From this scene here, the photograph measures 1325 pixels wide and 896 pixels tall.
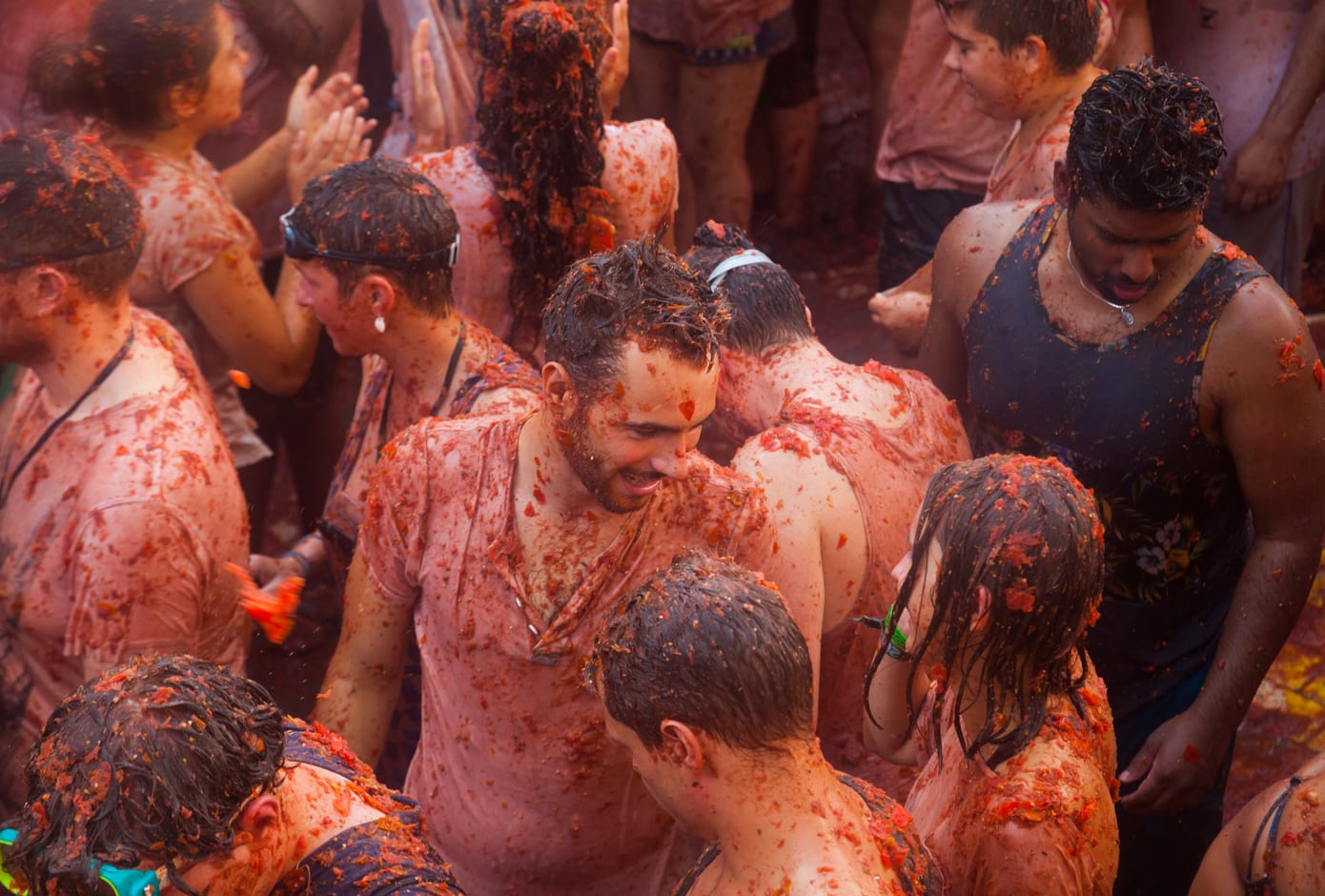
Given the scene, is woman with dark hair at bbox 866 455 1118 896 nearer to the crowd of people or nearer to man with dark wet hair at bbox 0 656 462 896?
the crowd of people

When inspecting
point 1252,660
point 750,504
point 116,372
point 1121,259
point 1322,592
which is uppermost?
point 1121,259

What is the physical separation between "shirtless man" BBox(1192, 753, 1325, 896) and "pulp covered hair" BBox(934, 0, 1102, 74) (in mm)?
2097

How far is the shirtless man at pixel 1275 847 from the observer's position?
7.40 feet

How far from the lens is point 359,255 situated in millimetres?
3158

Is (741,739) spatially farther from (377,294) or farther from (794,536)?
(377,294)

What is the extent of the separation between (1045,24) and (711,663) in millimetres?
2442

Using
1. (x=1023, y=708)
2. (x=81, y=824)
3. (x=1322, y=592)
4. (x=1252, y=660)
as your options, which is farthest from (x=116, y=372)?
(x=1322, y=592)

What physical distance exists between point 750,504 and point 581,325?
1.71ft

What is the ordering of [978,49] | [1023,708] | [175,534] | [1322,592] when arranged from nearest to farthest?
[1023,708], [175,534], [978,49], [1322,592]

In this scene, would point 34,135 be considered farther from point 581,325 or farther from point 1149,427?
point 1149,427

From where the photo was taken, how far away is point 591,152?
12.1 ft

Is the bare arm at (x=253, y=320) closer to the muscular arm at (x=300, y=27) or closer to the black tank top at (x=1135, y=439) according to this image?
the muscular arm at (x=300, y=27)

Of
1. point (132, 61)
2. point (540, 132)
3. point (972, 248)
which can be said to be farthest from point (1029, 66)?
point (132, 61)

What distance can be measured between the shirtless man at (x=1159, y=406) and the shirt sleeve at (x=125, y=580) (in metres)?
2.00
